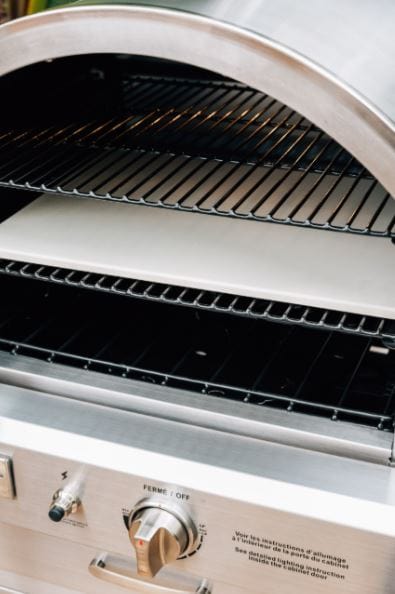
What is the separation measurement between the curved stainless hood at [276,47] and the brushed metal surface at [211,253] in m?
0.18

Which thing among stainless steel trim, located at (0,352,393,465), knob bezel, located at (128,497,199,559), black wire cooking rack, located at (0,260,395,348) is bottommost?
knob bezel, located at (128,497,199,559)

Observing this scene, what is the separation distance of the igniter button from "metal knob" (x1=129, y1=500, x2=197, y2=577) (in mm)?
160

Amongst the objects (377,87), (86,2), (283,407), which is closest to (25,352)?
(283,407)

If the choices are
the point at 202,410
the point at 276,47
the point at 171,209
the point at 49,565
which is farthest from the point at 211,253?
the point at 49,565

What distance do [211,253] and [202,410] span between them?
187 mm

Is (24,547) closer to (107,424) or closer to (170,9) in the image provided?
(107,424)

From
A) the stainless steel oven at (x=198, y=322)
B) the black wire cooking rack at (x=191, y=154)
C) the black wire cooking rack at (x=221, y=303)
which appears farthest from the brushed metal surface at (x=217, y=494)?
the black wire cooking rack at (x=191, y=154)

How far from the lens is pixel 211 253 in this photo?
2.97 feet

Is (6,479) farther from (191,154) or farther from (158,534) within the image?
(191,154)

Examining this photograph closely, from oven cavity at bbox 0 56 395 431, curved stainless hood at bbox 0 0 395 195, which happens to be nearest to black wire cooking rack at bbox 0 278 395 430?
oven cavity at bbox 0 56 395 431

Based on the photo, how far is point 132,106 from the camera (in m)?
1.25

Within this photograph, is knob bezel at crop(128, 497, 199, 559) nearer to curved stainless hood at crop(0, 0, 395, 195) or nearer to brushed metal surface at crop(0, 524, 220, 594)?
brushed metal surface at crop(0, 524, 220, 594)

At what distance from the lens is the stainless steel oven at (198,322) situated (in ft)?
2.32

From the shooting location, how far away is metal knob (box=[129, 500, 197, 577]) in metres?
0.81
